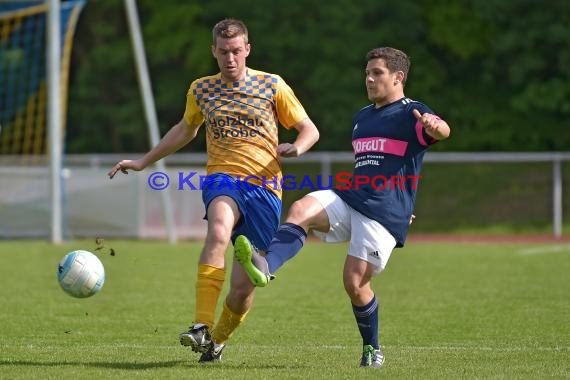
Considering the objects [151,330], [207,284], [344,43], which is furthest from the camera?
[344,43]

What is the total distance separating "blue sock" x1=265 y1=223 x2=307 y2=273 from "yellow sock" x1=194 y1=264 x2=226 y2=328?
1.01ft

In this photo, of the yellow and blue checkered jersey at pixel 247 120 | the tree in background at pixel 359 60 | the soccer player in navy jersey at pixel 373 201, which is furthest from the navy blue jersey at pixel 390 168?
the tree in background at pixel 359 60

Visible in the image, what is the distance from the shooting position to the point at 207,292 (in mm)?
6309

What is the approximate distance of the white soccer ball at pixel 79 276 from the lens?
6906mm

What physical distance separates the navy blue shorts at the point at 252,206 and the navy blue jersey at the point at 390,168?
0.43 metres

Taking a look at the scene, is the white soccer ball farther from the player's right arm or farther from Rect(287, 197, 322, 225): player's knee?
Rect(287, 197, 322, 225): player's knee

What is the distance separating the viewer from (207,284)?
632 centimetres

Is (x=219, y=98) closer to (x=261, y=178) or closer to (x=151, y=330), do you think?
(x=261, y=178)

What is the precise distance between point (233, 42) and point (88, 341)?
2.43 meters

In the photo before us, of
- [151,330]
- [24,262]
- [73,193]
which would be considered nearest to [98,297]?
[151,330]

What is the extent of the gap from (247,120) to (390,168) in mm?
899

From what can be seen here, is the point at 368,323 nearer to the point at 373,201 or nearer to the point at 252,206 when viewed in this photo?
the point at 373,201

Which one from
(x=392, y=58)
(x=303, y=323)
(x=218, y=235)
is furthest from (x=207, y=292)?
(x=303, y=323)

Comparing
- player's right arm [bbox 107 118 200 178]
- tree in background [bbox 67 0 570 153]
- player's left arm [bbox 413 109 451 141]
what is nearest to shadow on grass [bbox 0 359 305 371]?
player's right arm [bbox 107 118 200 178]
